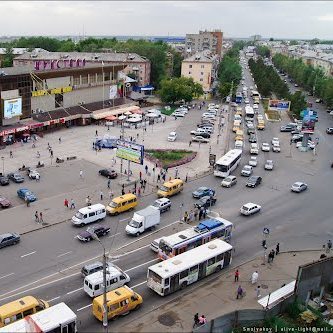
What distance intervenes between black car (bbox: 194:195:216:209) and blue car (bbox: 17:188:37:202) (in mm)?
15692

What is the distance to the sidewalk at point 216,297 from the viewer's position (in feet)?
81.0

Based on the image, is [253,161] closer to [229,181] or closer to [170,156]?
[229,181]

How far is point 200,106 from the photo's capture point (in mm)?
102375

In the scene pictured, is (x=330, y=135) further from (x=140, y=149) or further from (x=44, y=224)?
(x=44, y=224)

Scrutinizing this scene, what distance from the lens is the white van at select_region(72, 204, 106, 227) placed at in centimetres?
3722

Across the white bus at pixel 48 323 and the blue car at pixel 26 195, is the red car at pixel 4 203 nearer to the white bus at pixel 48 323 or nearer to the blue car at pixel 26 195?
the blue car at pixel 26 195

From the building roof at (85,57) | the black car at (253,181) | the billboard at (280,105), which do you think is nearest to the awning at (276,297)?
the black car at (253,181)

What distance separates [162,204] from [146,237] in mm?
5664

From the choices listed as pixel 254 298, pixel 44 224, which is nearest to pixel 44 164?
pixel 44 224

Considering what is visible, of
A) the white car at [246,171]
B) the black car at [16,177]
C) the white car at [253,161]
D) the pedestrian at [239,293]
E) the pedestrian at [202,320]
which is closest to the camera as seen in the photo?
the pedestrian at [202,320]

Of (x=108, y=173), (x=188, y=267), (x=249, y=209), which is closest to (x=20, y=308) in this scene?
(x=188, y=267)

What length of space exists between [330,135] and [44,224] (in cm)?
5923

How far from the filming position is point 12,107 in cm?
6469

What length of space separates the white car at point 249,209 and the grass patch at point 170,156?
16.0 m
